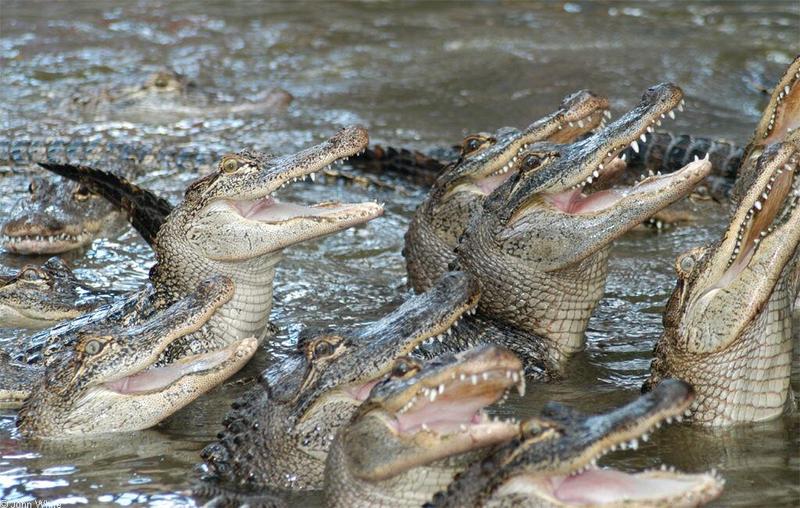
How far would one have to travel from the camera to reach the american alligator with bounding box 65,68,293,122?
38.5 feet

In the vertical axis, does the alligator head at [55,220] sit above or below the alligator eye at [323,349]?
below

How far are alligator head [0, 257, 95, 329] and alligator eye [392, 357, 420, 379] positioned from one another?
3261 mm

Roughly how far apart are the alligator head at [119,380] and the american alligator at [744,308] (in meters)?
1.79

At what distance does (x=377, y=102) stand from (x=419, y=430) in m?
8.00

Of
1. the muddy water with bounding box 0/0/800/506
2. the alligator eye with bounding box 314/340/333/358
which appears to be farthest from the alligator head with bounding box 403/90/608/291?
the alligator eye with bounding box 314/340/333/358

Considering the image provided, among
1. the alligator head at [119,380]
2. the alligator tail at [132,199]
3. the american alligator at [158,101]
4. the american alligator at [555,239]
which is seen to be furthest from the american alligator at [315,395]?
the american alligator at [158,101]

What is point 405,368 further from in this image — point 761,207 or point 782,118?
point 782,118

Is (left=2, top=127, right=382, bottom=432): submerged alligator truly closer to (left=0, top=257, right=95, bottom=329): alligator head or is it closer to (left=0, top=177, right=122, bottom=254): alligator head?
(left=0, top=257, right=95, bottom=329): alligator head

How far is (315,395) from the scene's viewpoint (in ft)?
14.8

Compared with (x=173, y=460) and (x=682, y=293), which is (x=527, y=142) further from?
(x=173, y=460)

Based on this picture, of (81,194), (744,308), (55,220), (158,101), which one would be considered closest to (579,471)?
(744,308)

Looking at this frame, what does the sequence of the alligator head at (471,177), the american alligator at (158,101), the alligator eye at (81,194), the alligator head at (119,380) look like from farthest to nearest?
the american alligator at (158,101)
the alligator eye at (81,194)
the alligator head at (471,177)
the alligator head at (119,380)

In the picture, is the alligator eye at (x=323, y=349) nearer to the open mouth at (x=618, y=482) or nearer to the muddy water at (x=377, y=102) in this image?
the muddy water at (x=377, y=102)

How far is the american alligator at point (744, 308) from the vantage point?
4.55 metres
